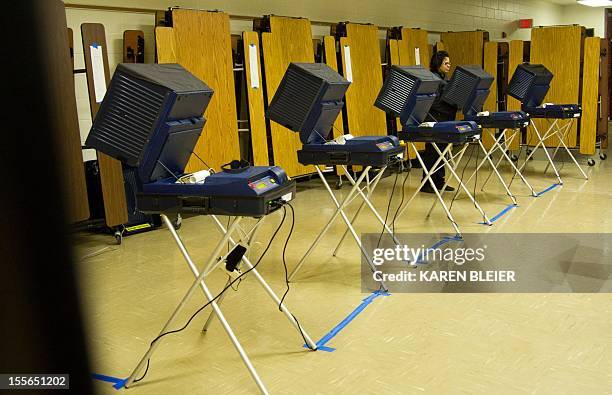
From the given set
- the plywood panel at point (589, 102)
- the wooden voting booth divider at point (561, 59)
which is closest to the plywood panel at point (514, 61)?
the wooden voting booth divider at point (561, 59)

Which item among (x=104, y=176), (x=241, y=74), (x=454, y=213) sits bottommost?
(x=454, y=213)

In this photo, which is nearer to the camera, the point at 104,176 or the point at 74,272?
the point at 74,272

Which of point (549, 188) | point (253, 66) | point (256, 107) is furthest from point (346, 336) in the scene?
point (549, 188)

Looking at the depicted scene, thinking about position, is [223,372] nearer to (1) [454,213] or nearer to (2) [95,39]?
(2) [95,39]

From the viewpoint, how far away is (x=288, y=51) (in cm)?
727

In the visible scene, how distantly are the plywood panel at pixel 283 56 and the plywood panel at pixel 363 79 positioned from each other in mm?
719

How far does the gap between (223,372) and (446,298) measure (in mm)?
1525

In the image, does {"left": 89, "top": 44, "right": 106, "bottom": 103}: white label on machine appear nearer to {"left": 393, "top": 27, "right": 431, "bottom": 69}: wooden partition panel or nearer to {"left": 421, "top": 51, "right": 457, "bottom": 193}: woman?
{"left": 421, "top": 51, "right": 457, "bottom": 193}: woman

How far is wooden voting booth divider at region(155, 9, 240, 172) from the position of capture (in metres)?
5.87

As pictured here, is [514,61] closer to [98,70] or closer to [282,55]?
[282,55]

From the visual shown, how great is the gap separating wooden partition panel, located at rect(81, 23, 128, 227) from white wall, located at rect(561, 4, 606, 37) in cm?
1561

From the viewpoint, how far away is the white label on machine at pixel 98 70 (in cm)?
502

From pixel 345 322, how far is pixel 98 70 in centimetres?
293

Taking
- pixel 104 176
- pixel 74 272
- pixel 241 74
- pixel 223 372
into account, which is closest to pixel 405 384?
pixel 223 372
